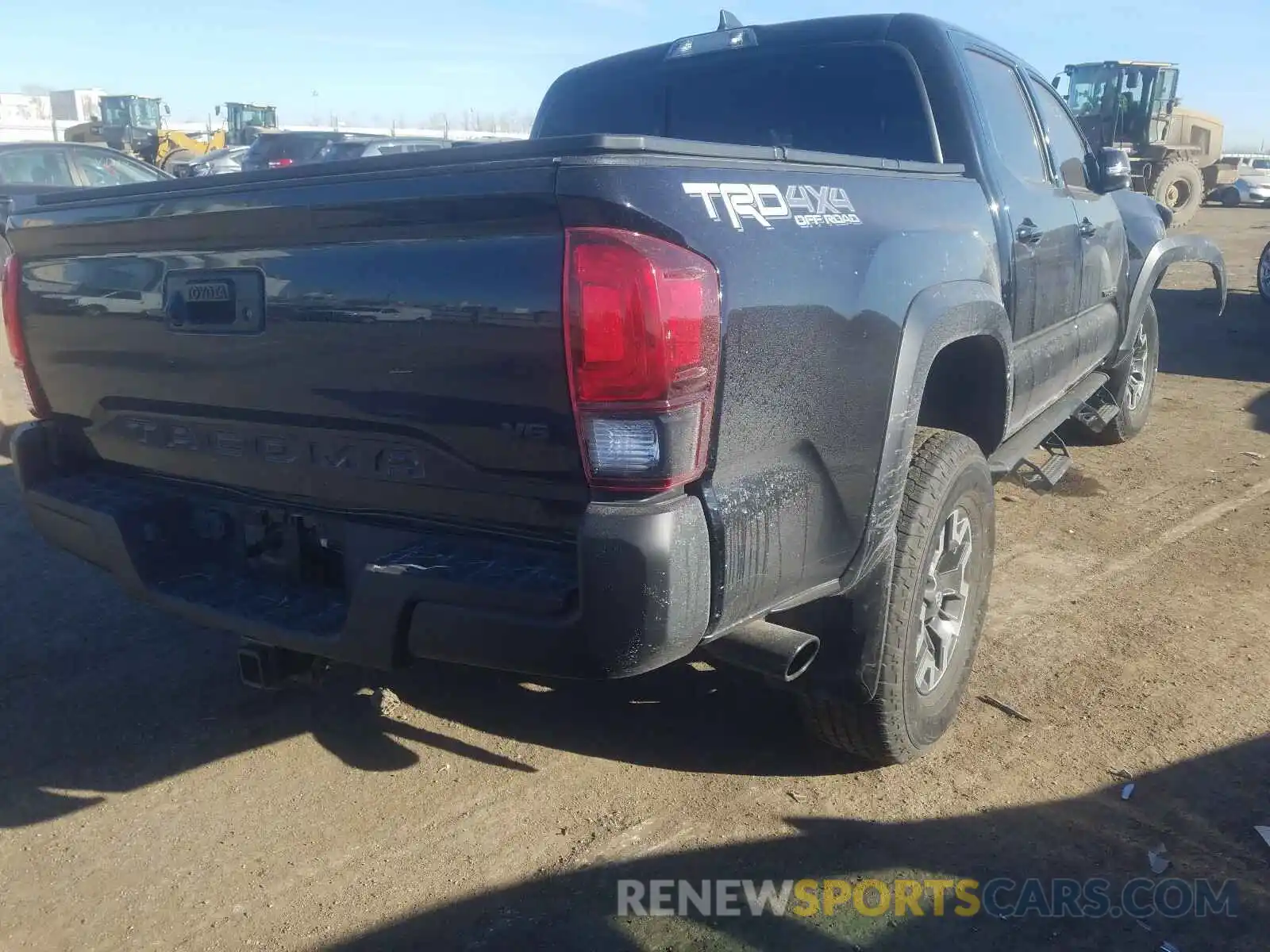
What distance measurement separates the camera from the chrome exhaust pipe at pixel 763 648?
2402 millimetres

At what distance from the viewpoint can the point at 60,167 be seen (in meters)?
11.9

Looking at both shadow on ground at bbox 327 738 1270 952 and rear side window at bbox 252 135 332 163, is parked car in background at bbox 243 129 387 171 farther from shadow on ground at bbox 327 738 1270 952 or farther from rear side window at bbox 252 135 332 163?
shadow on ground at bbox 327 738 1270 952

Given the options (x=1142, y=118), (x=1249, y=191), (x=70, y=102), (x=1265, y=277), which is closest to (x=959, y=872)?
(x=1265, y=277)

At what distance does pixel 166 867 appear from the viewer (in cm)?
281

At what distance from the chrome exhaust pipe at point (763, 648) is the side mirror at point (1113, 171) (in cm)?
350

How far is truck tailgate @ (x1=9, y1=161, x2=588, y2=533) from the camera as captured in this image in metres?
2.20

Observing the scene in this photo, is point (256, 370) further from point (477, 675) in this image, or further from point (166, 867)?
point (477, 675)

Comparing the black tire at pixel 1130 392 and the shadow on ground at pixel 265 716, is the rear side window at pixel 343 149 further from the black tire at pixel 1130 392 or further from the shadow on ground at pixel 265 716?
the shadow on ground at pixel 265 716

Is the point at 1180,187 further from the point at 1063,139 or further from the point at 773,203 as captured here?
the point at 773,203

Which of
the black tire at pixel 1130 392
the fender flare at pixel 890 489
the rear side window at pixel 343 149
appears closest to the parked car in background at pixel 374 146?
the rear side window at pixel 343 149

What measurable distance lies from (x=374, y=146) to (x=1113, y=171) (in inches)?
407

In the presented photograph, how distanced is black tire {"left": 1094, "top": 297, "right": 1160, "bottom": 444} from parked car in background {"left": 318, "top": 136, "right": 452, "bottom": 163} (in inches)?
263

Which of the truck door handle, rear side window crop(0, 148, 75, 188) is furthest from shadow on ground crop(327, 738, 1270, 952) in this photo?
rear side window crop(0, 148, 75, 188)

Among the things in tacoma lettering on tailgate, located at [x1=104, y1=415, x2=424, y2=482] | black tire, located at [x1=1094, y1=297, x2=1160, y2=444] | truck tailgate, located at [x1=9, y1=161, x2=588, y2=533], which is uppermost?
truck tailgate, located at [x1=9, y1=161, x2=588, y2=533]
